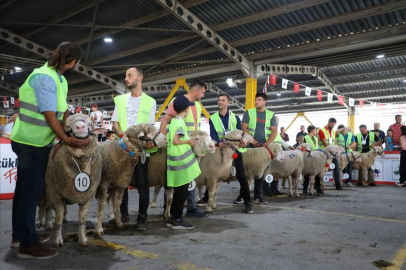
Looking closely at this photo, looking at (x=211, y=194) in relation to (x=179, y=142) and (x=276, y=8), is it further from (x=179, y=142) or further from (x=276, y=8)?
(x=276, y=8)

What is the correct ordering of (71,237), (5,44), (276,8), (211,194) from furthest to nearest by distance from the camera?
(5,44)
(276,8)
(211,194)
(71,237)

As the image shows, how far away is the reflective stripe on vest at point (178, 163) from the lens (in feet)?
12.0

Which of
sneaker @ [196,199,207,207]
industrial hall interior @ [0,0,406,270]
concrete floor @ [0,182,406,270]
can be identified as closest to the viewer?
concrete floor @ [0,182,406,270]

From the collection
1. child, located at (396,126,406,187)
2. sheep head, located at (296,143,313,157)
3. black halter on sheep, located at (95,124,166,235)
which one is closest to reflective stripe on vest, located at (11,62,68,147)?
black halter on sheep, located at (95,124,166,235)


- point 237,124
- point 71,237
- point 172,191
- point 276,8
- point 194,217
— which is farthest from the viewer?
point 276,8

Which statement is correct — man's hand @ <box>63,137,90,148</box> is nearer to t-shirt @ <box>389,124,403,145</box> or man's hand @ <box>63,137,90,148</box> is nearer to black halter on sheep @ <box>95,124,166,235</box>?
black halter on sheep @ <box>95,124,166,235</box>

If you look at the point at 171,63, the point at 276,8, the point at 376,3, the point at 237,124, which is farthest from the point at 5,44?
the point at 376,3

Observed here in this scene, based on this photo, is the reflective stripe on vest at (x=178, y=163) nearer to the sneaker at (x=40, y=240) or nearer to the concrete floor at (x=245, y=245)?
the concrete floor at (x=245, y=245)

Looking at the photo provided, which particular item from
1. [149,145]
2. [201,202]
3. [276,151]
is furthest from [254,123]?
[149,145]

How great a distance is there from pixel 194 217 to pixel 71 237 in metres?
1.74

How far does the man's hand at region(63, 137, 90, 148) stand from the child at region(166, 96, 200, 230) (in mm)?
1151

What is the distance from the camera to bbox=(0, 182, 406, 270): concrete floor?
8.00 feet

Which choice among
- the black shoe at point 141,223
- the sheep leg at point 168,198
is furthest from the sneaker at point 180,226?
the sheep leg at point 168,198

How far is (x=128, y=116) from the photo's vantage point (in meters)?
3.71
